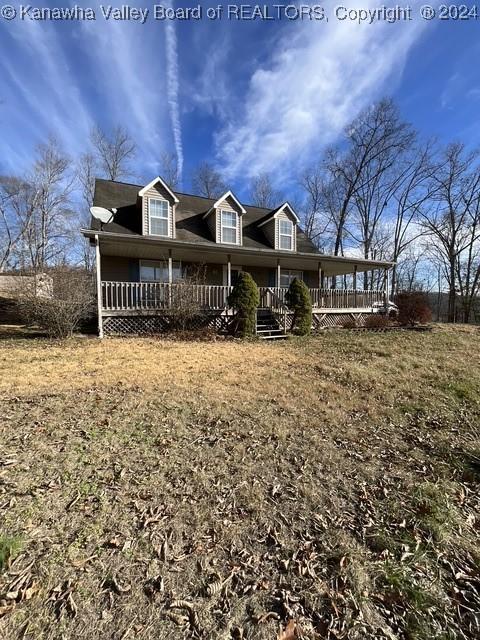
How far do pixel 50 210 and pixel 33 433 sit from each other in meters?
31.2

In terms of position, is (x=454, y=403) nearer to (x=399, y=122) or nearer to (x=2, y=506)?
(x=2, y=506)

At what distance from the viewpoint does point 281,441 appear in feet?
12.3

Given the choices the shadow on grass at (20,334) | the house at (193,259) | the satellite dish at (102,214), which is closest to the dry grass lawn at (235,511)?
the shadow on grass at (20,334)

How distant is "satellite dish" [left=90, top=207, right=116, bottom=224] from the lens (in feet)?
40.6

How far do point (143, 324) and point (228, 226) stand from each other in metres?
6.96

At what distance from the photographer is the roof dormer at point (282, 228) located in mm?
16406

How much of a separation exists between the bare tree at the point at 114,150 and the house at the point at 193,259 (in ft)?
49.2

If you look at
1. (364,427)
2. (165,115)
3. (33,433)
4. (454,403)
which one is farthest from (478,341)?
(165,115)

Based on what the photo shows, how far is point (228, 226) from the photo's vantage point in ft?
49.9

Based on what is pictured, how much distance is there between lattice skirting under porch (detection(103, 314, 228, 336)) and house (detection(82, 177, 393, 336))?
0.04m

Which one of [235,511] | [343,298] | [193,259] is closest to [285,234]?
[343,298]

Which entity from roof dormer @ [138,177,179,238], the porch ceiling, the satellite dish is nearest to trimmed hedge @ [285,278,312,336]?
the porch ceiling

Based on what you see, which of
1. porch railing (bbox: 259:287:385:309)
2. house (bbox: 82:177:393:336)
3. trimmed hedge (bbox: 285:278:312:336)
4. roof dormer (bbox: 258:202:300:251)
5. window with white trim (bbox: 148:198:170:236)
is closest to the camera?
house (bbox: 82:177:393:336)

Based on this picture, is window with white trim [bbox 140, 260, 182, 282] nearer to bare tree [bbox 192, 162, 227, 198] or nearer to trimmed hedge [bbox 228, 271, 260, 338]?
trimmed hedge [bbox 228, 271, 260, 338]
